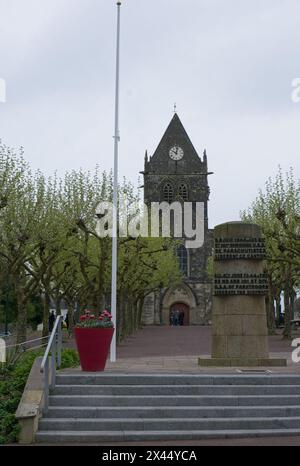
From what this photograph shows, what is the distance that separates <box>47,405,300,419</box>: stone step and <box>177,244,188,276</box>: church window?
60.0 metres

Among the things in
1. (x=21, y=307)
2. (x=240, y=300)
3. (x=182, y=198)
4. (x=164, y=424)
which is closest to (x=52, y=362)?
(x=164, y=424)

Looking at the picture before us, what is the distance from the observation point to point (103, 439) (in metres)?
9.76

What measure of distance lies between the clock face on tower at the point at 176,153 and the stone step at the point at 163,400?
64079 millimetres

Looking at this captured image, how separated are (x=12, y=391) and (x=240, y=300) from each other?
5.99 meters

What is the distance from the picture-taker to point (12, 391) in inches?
471

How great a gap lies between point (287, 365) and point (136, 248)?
2034cm

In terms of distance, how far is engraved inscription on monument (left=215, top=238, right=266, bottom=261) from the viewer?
15.3 metres

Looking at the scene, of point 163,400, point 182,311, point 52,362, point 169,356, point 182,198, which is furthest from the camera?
point 182,198

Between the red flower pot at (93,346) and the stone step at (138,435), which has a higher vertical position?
the red flower pot at (93,346)

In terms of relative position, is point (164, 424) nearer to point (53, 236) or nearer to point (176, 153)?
point (53, 236)

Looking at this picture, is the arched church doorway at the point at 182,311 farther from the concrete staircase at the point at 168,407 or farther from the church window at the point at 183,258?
the concrete staircase at the point at 168,407

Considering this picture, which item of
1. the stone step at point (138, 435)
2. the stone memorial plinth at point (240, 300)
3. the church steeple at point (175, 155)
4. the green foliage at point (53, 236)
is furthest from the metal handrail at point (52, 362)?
the church steeple at point (175, 155)

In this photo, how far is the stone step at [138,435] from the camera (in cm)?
977
